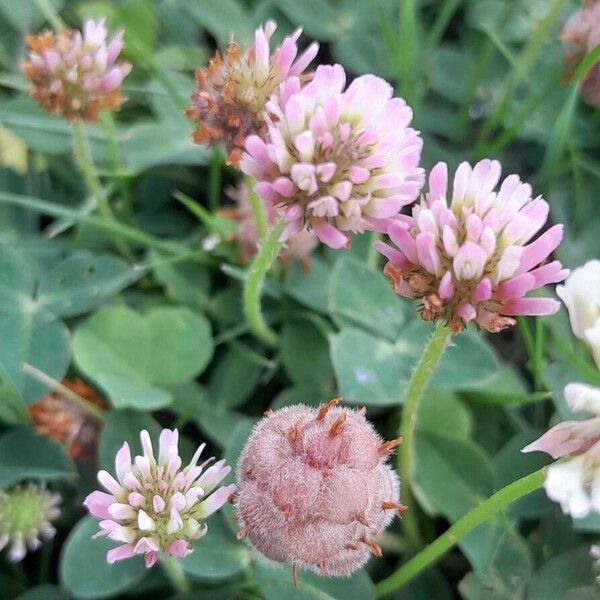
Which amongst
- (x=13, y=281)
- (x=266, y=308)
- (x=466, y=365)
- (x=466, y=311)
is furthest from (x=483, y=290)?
(x=13, y=281)

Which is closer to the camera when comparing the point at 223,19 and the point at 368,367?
the point at 368,367

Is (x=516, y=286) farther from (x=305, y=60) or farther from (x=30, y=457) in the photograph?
(x=30, y=457)

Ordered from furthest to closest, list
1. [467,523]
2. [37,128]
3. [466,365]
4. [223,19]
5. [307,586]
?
[223,19]
[37,128]
[466,365]
[307,586]
[467,523]

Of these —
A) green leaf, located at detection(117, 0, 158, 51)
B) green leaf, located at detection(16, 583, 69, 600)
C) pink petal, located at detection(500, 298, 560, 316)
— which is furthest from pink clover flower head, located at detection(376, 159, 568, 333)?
green leaf, located at detection(117, 0, 158, 51)

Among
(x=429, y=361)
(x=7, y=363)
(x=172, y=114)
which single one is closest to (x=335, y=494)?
(x=429, y=361)

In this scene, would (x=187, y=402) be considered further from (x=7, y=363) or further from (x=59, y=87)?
(x=59, y=87)

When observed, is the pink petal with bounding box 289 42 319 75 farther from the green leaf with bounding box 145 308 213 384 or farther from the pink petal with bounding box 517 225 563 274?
the green leaf with bounding box 145 308 213 384

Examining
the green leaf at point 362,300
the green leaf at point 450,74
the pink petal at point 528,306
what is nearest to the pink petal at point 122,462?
the pink petal at point 528,306
